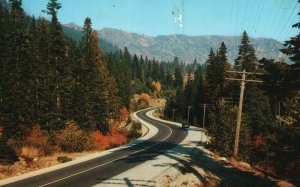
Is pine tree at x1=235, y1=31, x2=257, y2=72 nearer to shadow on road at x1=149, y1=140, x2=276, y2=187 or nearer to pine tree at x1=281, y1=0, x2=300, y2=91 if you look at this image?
shadow on road at x1=149, y1=140, x2=276, y2=187

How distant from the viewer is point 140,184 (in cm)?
1969

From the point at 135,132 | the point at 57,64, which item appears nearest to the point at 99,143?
the point at 57,64

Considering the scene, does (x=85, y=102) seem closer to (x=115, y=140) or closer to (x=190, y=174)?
(x=115, y=140)

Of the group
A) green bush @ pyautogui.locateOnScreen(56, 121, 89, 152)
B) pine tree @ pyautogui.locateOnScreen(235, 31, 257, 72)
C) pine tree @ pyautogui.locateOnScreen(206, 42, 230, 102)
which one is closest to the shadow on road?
green bush @ pyautogui.locateOnScreen(56, 121, 89, 152)

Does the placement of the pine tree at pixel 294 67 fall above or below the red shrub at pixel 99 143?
above

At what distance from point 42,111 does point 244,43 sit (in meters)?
47.8

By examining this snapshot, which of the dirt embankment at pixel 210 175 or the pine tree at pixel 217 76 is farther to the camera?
the pine tree at pixel 217 76

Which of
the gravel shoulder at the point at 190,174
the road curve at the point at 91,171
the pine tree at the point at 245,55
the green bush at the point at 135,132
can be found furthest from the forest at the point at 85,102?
the gravel shoulder at the point at 190,174

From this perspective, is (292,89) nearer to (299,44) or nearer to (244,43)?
(299,44)

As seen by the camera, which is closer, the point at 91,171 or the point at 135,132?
the point at 91,171

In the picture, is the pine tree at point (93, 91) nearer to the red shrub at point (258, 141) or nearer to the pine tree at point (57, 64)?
the pine tree at point (57, 64)

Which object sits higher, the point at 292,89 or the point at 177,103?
the point at 292,89

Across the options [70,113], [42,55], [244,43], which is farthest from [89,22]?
[244,43]

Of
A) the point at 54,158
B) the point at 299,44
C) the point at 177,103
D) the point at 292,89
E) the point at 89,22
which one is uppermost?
the point at 89,22
